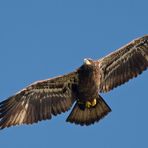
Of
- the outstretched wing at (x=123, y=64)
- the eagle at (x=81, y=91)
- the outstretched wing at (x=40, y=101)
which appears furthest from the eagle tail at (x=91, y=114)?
the outstretched wing at (x=123, y=64)

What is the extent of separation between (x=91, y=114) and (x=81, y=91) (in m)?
0.78

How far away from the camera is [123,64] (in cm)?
3569

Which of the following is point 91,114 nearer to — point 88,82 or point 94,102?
point 94,102

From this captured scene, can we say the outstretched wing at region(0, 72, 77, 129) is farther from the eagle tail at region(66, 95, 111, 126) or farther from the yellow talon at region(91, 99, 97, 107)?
the yellow talon at region(91, 99, 97, 107)

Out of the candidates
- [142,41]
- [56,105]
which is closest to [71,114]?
[56,105]

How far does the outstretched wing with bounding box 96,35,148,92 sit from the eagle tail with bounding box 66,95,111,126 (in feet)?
1.60

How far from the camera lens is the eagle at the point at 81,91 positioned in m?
34.8

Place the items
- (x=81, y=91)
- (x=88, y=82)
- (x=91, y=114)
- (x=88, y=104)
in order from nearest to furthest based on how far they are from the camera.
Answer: (x=88, y=82) < (x=81, y=91) < (x=88, y=104) < (x=91, y=114)

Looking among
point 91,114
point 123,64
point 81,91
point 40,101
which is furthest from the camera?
point 123,64

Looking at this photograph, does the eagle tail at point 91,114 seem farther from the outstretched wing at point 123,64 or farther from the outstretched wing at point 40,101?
the outstretched wing at point 123,64

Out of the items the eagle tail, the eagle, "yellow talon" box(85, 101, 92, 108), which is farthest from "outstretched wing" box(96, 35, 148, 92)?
"yellow talon" box(85, 101, 92, 108)

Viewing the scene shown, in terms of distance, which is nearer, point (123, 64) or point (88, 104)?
point (88, 104)

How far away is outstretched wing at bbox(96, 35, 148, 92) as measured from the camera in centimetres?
3547

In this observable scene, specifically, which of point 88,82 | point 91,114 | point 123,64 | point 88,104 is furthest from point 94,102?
point 123,64
